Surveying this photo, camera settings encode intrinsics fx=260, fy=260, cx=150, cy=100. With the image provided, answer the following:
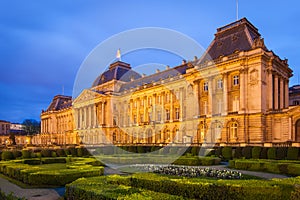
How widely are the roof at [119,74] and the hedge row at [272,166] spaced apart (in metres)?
55.4

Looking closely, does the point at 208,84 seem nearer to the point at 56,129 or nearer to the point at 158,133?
the point at 158,133

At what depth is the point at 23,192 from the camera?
1419cm

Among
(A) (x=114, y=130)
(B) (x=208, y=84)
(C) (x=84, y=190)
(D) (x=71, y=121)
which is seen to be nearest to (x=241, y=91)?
(B) (x=208, y=84)

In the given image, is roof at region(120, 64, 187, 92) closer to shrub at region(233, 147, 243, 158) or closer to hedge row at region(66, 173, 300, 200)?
shrub at region(233, 147, 243, 158)

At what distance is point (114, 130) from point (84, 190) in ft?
214

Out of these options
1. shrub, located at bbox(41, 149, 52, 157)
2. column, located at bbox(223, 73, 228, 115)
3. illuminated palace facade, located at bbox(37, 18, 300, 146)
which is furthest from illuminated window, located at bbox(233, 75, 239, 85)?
shrub, located at bbox(41, 149, 52, 157)

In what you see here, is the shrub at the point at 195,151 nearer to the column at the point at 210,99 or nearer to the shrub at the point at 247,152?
the shrub at the point at 247,152

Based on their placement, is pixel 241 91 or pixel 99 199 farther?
pixel 241 91

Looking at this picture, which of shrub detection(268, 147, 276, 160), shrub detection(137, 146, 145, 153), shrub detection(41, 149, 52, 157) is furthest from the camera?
shrub detection(137, 146, 145, 153)

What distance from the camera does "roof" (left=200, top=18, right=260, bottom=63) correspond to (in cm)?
4412

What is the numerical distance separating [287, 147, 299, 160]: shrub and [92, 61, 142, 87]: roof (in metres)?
53.8

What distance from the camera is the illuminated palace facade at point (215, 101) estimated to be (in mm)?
39844

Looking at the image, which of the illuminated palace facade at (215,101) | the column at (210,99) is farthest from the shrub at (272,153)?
the column at (210,99)

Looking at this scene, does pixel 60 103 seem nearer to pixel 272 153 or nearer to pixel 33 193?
pixel 272 153
